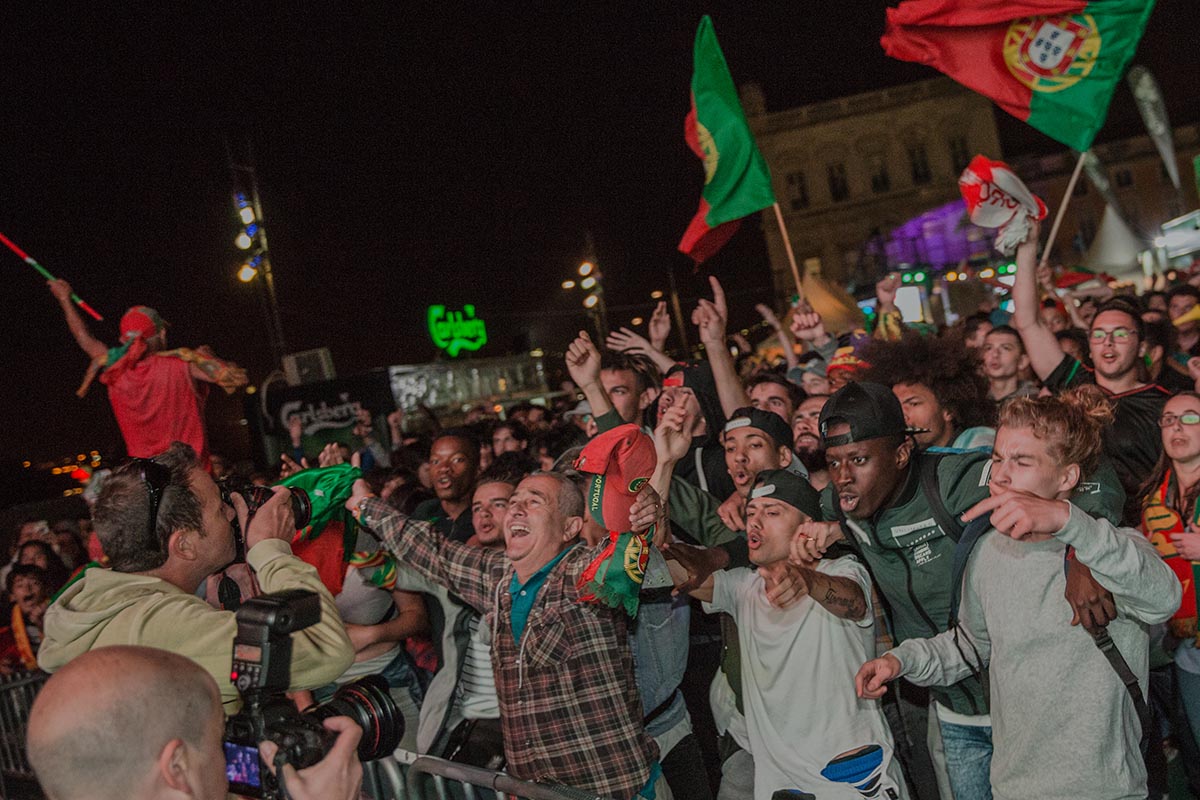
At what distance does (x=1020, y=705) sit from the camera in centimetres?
312

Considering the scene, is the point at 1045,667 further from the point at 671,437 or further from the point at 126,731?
the point at 126,731

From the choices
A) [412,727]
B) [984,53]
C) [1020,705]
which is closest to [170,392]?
[412,727]

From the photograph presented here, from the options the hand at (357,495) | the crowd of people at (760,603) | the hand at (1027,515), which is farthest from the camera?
the hand at (357,495)

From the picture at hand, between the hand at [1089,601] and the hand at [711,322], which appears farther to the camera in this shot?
the hand at [711,322]

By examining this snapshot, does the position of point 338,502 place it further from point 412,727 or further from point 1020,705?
point 1020,705

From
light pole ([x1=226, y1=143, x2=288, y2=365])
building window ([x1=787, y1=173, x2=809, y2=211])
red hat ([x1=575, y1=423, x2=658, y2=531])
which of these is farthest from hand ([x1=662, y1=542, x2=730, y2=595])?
building window ([x1=787, y1=173, x2=809, y2=211])

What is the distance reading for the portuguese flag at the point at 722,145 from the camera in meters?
8.16

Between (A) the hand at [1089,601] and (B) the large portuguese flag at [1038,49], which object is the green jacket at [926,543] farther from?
(B) the large portuguese flag at [1038,49]

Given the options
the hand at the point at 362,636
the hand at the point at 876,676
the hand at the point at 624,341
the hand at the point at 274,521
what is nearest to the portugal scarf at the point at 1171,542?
the hand at the point at 876,676

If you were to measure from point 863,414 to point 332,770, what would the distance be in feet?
7.52

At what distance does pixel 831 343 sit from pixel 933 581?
155 inches

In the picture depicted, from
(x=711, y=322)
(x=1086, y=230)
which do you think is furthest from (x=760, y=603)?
(x=1086, y=230)

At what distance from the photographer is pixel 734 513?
14.2ft

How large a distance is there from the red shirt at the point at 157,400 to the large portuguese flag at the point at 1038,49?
5.91 meters
